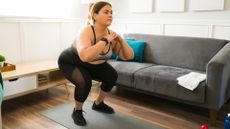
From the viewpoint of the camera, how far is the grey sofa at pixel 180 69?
2197 mm

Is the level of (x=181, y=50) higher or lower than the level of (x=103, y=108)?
higher

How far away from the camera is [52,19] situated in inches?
138

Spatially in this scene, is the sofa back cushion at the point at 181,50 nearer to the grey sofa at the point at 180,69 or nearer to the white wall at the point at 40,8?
the grey sofa at the point at 180,69

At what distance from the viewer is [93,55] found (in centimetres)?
202

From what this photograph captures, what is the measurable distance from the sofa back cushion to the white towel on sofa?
0.48m

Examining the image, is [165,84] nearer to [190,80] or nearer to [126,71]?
[190,80]

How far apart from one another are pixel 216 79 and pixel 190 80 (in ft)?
0.82

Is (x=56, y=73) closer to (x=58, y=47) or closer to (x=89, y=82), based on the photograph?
(x=58, y=47)

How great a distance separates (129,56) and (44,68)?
3.69 feet

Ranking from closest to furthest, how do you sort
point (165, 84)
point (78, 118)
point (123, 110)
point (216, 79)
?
point (216, 79)
point (78, 118)
point (165, 84)
point (123, 110)

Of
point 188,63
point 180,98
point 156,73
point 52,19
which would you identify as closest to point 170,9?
point 188,63

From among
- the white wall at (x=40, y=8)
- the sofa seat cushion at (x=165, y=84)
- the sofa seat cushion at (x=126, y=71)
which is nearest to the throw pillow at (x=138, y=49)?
the sofa seat cushion at (x=126, y=71)

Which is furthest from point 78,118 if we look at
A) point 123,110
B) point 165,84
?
point 165,84

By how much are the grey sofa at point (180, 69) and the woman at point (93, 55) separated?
0.42 metres
